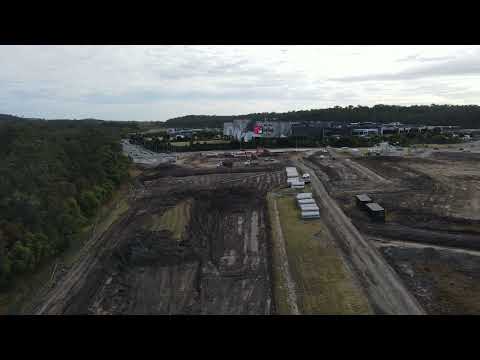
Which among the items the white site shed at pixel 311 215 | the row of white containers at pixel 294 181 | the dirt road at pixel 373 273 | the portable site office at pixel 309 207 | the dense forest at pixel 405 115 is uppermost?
the dense forest at pixel 405 115

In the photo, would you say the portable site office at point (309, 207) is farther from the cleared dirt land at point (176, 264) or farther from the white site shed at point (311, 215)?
the cleared dirt land at point (176, 264)

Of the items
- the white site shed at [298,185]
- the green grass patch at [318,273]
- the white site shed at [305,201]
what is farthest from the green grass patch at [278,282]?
the white site shed at [298,185]

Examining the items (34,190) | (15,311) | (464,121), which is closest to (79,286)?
(15,311)

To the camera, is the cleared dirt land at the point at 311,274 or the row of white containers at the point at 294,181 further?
the row of white containers at the point at 294,181

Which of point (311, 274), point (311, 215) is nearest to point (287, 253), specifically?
point (311, 274)

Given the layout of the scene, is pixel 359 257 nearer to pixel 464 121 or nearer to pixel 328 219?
pixel 328 219

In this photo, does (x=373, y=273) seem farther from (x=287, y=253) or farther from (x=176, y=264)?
(x=176, y=264)
